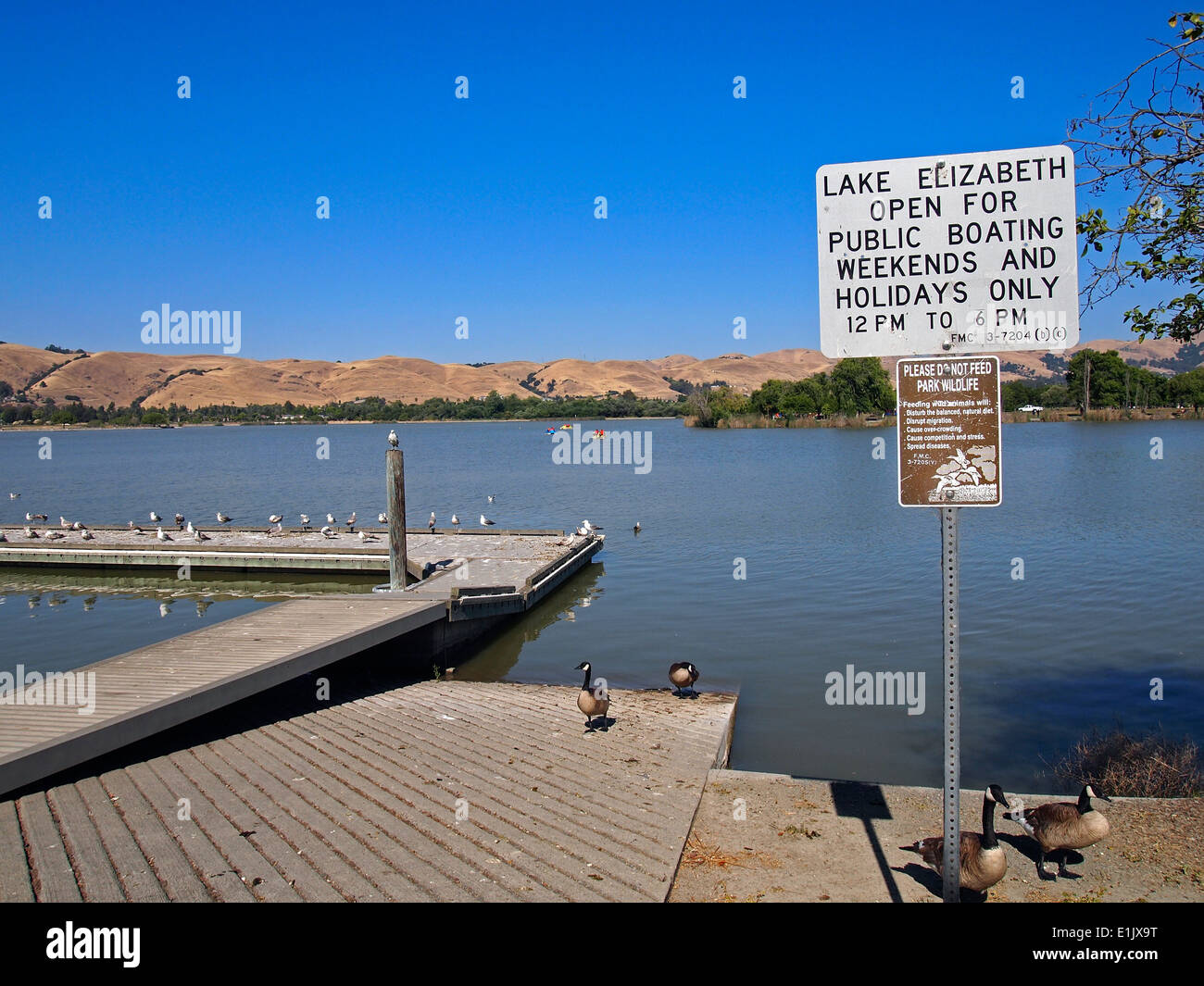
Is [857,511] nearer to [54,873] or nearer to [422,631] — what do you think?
[422,631]

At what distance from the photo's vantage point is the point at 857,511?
3475 cm

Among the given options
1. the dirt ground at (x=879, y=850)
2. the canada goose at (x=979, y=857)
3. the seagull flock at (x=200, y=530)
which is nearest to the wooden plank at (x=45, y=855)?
the dirt ground at (x=879, y=850)

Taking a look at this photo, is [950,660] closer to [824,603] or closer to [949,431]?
[949,431]

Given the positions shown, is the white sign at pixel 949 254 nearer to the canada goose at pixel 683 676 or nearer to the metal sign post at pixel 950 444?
the metal sign post at pixel 950 444

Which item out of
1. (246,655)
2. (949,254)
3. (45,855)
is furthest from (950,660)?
(246,655)

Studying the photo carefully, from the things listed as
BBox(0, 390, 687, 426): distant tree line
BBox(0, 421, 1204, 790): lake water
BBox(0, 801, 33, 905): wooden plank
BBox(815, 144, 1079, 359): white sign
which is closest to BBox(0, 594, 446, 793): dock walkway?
BBox(0, 801, 33, 905): wooden plank

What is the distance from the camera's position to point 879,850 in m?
6.08

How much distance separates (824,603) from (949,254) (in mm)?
15695

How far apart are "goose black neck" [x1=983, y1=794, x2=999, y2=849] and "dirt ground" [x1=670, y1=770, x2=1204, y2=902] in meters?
0.37

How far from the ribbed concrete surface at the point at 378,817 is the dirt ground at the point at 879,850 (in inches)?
13.5

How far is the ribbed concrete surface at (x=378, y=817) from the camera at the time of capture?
5668 mm

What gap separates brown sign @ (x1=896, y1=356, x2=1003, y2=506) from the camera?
14.4 feet
